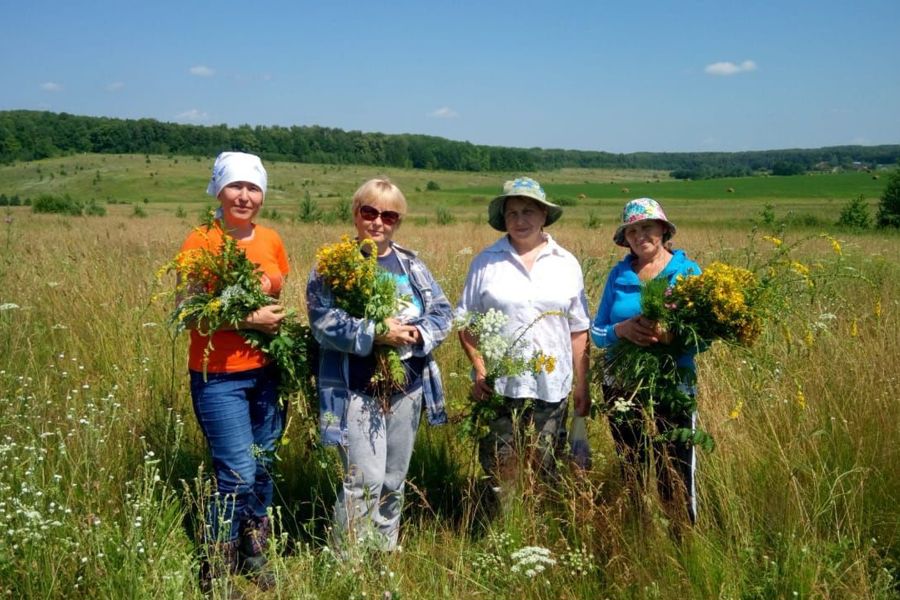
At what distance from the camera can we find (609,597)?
8.52 feet

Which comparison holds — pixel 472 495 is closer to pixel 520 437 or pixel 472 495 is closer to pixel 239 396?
pixel 520 437

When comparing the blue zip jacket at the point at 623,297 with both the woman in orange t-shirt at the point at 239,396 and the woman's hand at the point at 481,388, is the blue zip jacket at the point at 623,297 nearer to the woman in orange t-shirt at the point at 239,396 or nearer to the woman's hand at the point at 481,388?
the woman's hand at the point at 481,388

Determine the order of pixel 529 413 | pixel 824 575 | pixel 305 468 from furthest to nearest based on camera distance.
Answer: pixel 305 468 → pixel 529 413 → pixel 824 575

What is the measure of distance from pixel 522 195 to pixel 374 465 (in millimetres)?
1523

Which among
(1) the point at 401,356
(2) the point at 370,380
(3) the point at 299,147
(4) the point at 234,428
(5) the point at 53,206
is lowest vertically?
(4) the point at 234,428

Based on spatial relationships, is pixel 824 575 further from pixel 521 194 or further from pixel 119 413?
pixel 119 413

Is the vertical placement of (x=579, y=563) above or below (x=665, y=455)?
below

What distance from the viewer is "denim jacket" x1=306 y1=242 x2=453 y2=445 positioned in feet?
8.86

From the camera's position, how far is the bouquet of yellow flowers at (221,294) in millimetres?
2689

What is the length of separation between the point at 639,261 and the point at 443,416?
4.39 feet

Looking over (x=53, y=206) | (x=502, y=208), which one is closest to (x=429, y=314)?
(x=502, y=208)

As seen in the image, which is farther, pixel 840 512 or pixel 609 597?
pixel 840 512

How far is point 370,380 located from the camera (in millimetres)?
2809

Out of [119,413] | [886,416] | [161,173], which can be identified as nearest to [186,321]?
[119,413]
